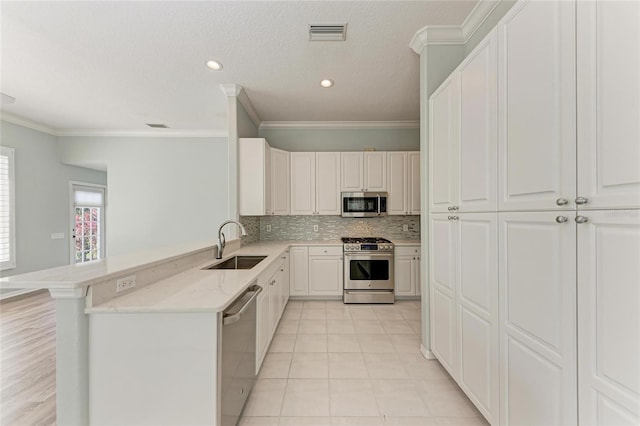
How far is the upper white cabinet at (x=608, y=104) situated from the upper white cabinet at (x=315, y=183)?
3473 millimetres

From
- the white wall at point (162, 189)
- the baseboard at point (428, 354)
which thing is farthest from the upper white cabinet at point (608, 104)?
the white wall at point (162, 189)

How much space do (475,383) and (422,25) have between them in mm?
2755

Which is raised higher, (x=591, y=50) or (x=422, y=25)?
(x=422, y=25)

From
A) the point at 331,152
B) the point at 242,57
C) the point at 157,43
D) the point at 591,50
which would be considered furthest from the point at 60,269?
the point at 331,152

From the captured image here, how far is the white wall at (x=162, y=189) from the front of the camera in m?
5.27

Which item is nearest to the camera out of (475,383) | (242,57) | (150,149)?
(475,383)

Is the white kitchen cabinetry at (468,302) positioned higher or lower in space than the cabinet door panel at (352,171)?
lower

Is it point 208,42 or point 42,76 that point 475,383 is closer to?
point 208,42

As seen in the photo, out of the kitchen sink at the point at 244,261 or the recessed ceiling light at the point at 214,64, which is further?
the kitchen sink at the point at 244,261

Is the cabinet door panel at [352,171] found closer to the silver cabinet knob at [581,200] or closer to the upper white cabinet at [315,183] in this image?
the upper white cabinet at [315,183]

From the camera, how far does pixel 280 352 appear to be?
255 cm

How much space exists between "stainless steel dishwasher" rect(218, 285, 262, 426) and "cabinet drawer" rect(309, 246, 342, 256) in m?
2.23

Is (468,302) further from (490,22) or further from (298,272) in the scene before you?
(298,272)

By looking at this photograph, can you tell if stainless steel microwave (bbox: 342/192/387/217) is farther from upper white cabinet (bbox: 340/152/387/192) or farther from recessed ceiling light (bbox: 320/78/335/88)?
recessed ceiling light (bbox: 320/78/335/88)
